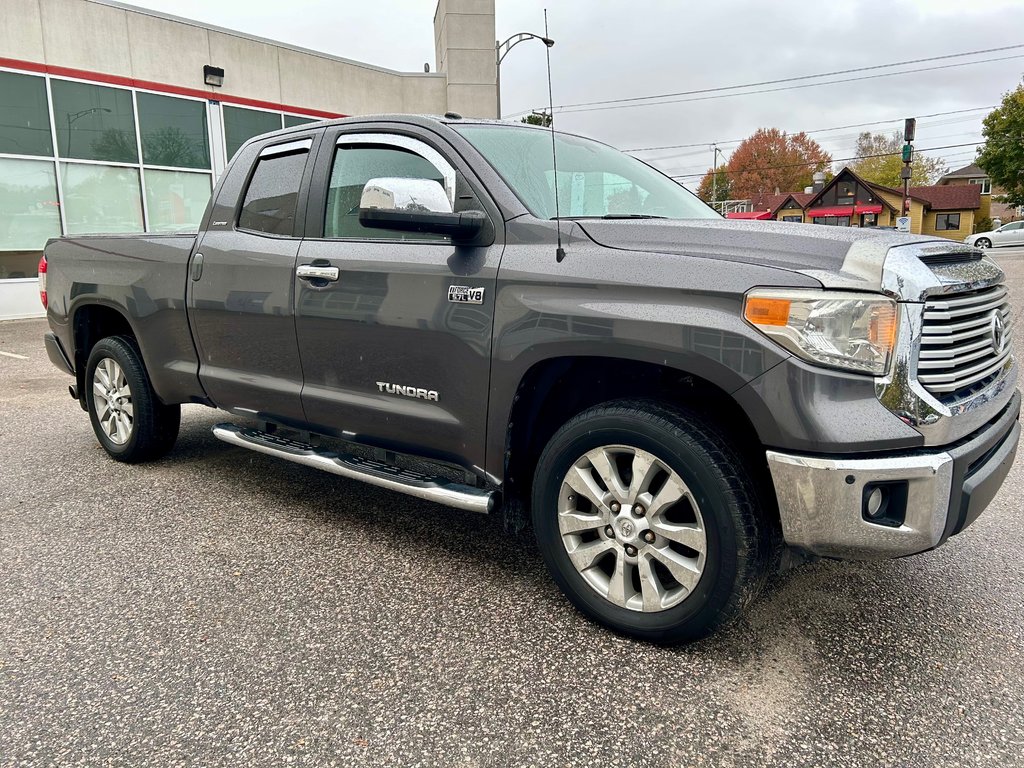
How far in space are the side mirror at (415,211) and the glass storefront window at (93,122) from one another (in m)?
14.6

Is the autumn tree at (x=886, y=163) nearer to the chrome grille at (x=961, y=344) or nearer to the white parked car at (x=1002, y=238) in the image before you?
the white parked car at (x=1002, y=238)

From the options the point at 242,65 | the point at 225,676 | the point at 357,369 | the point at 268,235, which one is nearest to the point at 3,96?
the point at 242,65

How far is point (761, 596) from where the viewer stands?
2.92 metres

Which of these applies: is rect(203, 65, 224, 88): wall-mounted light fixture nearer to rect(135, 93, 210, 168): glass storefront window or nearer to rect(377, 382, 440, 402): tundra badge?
rect(135, 93, 210, 168): glass storefront window

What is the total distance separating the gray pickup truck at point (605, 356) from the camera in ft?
6.98

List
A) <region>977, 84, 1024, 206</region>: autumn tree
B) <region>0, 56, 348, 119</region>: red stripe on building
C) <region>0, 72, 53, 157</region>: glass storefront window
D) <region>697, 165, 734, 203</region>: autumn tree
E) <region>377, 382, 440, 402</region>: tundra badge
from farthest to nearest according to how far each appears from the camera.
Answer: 1. <region>697, 165, 734, 203</region>: autumn tree
2. <region>977, 84, 1024, 206</region>: autumn tree
3. <region>0, 56, 348, 119</region>: red stripe on building
4. <region>0, 72, 53, 157</region>: glass storefront window
5. <region>377, 382, 440, 402</region>: tundra badge

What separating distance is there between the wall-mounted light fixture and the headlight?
56.8 feet

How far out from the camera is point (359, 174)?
3.37 metres

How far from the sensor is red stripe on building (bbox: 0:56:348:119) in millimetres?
13609

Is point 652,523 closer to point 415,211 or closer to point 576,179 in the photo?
point 415,211

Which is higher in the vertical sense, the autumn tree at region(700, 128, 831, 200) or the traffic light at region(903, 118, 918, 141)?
the autumn tree at region(700, 128, 831, 200)

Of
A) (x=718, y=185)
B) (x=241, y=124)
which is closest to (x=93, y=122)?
(x=241, y=124)

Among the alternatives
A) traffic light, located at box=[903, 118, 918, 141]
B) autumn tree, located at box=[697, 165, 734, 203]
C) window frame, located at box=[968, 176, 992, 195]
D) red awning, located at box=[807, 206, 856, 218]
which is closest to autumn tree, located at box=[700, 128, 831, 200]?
autumn tree, located at box=[697, 165, 734, 203]

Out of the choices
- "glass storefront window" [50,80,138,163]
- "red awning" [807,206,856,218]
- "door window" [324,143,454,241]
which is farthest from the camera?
"red awning" [807,206,856,218]
